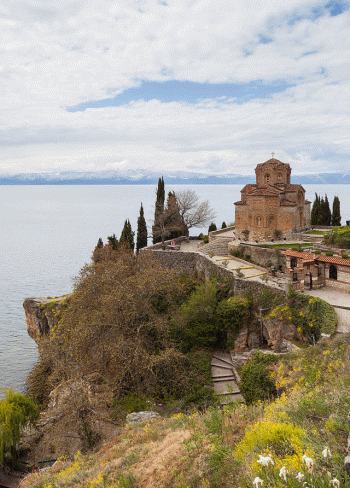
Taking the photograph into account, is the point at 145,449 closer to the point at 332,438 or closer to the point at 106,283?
the point at 332,438

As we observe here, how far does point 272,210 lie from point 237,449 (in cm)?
2828

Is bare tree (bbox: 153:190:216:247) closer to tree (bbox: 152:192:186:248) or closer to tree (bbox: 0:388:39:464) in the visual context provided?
tree (bbox: 152:192:186:248)

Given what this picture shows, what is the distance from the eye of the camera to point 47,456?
15.5 m

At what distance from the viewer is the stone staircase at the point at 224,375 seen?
16792 millimetres

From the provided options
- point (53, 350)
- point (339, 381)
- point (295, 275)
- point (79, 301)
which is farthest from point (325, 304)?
point (53, 350)

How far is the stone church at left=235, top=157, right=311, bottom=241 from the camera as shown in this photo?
31.8 meters

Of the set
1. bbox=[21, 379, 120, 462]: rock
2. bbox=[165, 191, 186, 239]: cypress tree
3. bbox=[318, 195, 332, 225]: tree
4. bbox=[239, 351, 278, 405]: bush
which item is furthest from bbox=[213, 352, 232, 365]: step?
bbox=[318, 195, 332, 225]: tree

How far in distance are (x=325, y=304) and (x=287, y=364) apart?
16.7 feet

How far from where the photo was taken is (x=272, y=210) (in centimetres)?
3194

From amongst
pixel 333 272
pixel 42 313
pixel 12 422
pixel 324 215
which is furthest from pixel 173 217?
pixel 12 422

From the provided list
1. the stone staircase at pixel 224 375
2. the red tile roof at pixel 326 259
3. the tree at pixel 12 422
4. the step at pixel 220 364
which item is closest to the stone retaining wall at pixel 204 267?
the red tile roof at pixel 326 259

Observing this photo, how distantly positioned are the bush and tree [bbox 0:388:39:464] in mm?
11314

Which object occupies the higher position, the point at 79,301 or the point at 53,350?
the point at 79,301

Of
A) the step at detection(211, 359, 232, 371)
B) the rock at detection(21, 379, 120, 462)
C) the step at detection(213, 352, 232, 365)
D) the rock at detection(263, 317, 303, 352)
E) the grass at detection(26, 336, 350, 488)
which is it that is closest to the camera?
the grass at detection(26, 336, 350, 488)
